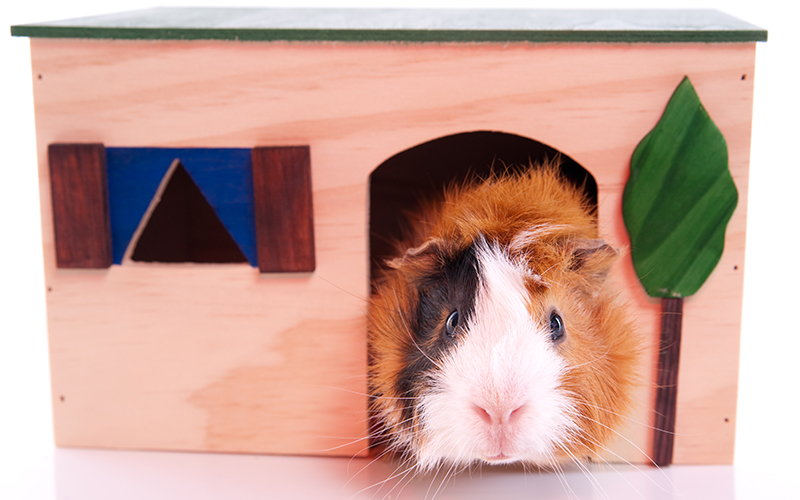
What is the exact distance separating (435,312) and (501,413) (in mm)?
295

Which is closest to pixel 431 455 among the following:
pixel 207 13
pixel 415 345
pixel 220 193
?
pixel 415 345

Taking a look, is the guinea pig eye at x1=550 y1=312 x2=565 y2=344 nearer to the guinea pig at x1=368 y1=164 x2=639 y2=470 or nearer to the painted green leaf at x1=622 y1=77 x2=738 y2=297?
the guinea pig at x1=368 y1=164 x2=639 y2=470

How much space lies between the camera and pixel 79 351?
5.23ft

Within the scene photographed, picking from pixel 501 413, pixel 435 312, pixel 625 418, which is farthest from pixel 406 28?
pixel 625 418

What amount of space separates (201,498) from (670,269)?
118 cm

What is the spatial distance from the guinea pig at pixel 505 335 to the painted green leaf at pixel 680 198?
12cm

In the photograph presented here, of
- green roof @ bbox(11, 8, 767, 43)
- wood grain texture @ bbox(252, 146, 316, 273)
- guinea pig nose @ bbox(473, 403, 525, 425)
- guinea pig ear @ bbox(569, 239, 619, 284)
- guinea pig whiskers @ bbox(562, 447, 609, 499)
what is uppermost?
green roof @ bbox(11, 8, 767, 43)

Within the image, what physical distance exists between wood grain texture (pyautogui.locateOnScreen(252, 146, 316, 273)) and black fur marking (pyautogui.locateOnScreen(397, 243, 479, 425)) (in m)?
0.30

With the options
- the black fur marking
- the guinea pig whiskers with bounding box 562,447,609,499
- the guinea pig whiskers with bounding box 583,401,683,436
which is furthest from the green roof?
the guinea pig whiskers with bounding box 562,447,609,499

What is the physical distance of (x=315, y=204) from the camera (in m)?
1.49

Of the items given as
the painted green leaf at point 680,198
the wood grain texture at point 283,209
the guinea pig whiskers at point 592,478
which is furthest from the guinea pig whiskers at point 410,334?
the painted green leaf at point 680,198

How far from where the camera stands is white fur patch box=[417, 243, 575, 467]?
1142 mm

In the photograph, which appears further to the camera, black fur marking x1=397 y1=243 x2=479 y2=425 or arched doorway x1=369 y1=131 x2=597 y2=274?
arched doorway x1=369 y1=131 x2=597 y2=274

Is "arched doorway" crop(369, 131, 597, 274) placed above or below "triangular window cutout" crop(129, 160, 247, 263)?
above
